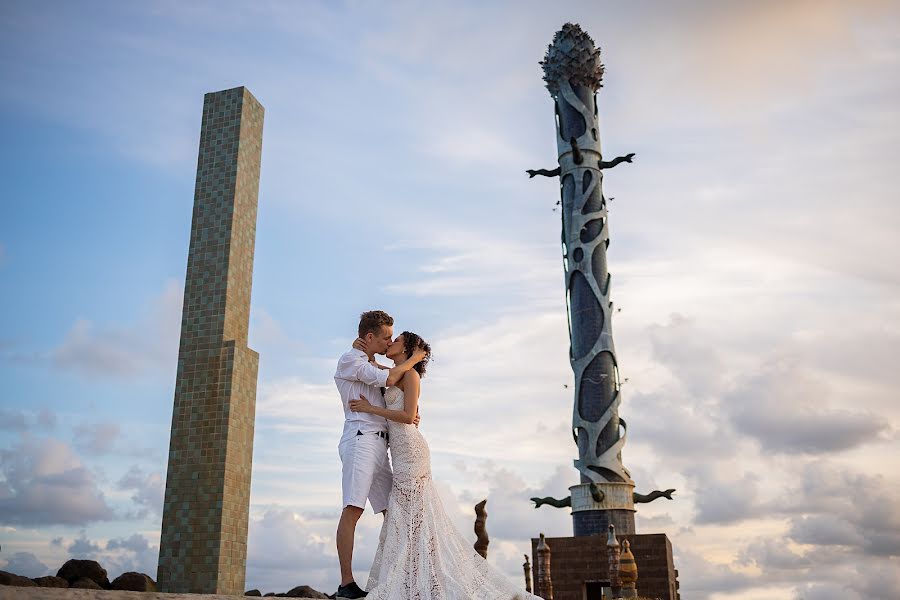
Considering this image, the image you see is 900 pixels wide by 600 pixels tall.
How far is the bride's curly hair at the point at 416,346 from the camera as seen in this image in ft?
20.0

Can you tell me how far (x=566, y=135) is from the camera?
27.5 m

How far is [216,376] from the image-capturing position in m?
10.1

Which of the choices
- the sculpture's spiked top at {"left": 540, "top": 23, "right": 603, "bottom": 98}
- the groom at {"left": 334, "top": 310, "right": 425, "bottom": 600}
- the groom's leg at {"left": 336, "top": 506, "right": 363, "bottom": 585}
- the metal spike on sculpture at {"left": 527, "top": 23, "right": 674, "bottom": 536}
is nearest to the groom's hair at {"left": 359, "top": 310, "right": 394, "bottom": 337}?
the groom at {"left": 334, "top": 310, "right": 425, "bottom": 600}

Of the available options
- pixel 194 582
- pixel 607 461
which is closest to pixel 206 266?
pixel 194 582

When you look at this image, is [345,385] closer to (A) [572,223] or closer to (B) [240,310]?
(B) [240,310]

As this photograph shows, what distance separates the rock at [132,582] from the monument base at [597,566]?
45.5 ft

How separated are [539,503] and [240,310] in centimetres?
1803

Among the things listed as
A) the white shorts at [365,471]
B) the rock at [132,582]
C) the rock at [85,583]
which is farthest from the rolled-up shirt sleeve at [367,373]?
the rock at [85,583]

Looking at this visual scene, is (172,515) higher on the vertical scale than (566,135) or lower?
lower

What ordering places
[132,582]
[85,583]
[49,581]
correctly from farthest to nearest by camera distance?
1. [85,583]
2. [132,582]
3. [49,581]

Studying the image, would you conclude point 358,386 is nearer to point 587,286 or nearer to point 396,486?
point 396,486

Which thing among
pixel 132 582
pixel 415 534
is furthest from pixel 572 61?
pixel 415 534

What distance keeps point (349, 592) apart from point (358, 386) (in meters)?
1.57

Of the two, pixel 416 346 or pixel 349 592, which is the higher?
pixel 416 346
